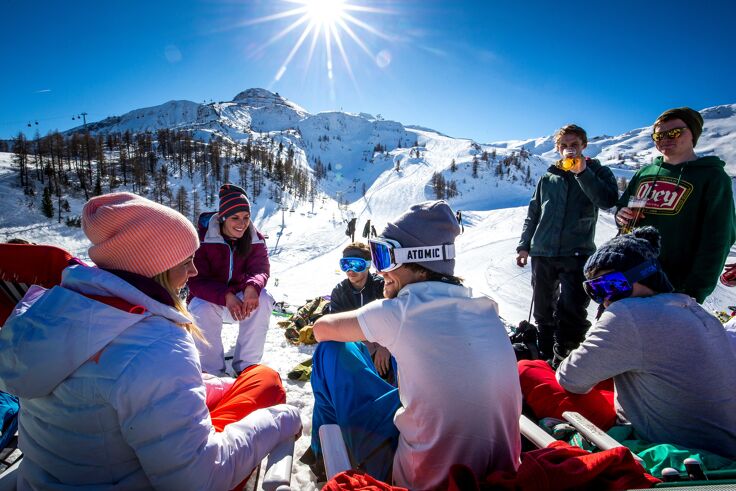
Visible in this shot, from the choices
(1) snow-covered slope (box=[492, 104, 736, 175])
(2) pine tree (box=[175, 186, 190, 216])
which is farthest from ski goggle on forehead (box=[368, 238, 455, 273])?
(1) snow-covered slope (box=[492, 104, 736, 175])

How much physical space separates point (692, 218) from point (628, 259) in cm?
151

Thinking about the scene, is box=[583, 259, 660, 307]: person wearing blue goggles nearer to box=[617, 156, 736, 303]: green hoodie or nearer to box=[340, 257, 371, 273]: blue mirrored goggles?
box=[617, 156, 736, 303]: green hoodie

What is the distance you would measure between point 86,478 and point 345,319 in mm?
1158

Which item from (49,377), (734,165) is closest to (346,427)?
(49,377)

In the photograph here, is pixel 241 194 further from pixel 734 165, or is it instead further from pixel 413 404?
pixel 734 165

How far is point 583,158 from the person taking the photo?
11.2 ft

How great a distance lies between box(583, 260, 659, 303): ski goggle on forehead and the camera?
6.42 feet

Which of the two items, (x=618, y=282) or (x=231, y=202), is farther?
(x=231, y=202)

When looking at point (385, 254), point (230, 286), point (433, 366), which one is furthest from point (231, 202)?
point (433, 366)

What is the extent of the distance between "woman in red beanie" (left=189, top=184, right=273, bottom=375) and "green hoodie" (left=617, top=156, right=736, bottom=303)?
3985 mm

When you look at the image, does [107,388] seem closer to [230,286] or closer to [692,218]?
[230,286]

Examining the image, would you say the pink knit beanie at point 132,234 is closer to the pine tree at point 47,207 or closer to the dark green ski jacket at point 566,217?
the dark green ski jacket at point 566,217

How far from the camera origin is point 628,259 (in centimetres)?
199

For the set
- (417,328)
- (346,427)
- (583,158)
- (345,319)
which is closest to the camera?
(417,328)
